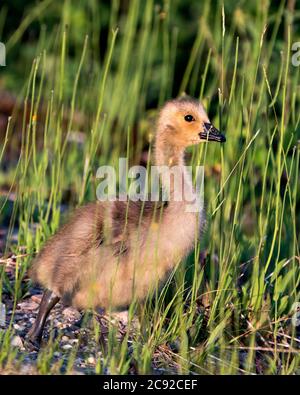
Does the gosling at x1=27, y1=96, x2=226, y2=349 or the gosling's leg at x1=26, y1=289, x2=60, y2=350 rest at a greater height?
the gosling at x1=27, y1=96, x2=226, y2=349

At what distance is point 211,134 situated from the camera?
5.05 m

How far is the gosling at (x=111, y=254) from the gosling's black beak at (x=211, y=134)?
0.41 m

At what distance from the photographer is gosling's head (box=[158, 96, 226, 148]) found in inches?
202

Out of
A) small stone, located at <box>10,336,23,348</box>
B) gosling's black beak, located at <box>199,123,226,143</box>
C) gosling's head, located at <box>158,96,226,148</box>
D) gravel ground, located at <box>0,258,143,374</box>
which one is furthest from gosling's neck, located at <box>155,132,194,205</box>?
small stone, located at <box>10,336,23,348</box>

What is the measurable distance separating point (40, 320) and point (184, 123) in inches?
52.5

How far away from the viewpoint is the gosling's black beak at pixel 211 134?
4.97 m

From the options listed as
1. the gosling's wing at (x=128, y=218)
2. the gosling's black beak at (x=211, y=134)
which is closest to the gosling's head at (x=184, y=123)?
the gosling's black beak at (x=211, y=134)

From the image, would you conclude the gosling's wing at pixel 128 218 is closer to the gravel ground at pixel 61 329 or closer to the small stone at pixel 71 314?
the gravel ground at pixel 61 329

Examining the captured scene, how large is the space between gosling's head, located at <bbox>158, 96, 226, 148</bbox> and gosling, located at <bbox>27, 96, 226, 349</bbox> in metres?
0.48

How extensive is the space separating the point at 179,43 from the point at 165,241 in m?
5.22

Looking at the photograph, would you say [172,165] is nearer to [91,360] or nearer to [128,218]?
[128,218]

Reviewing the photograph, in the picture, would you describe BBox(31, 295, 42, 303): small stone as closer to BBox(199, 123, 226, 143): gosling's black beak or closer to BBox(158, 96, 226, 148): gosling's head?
BBox(158, 96, 226, 148): gosling's head
